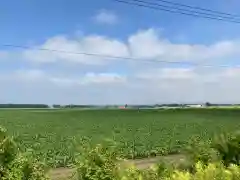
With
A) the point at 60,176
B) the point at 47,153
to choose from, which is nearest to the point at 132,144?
the point at 47,153

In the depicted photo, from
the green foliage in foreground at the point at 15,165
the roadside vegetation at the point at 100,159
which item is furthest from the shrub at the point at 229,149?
the green foliage in foreground at the point at 15,165

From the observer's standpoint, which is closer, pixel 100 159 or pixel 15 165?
pixel 15 165

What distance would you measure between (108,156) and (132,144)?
2799 cm

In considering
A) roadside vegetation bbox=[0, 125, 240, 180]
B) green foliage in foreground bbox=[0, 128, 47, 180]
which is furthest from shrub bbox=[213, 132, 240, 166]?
green foliage in foreground bbox=[0, 128, 47, 180]

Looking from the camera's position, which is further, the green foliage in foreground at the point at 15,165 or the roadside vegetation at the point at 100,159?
the green foliage in foreground at the point at 15,165

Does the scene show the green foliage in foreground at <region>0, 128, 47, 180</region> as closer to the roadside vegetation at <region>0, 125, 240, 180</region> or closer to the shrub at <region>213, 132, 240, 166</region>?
the roadside vegetation at <region>0, 125, 240, 180</region>

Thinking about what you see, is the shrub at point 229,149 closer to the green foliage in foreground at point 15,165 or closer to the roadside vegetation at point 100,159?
the roadside vegetation at point 100,159

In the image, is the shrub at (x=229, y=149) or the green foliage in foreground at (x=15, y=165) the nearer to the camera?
the shrub at (x=229, y=149)

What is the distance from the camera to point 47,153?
28766 millimetres

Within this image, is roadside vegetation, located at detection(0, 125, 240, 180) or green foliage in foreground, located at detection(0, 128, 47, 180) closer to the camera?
roadside vegetation, located at detection(0, 125, 240, 180)

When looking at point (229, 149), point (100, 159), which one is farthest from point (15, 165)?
point (229, 149)

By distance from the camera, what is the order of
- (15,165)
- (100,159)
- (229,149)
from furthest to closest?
(100,159) → (15,165) → (229,149)

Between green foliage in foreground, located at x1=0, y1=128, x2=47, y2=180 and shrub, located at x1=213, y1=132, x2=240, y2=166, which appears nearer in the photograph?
shrub, located at x1=213, y1=132, x2=240, y2=166

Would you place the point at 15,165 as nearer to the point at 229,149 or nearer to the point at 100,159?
the point at 100,159
